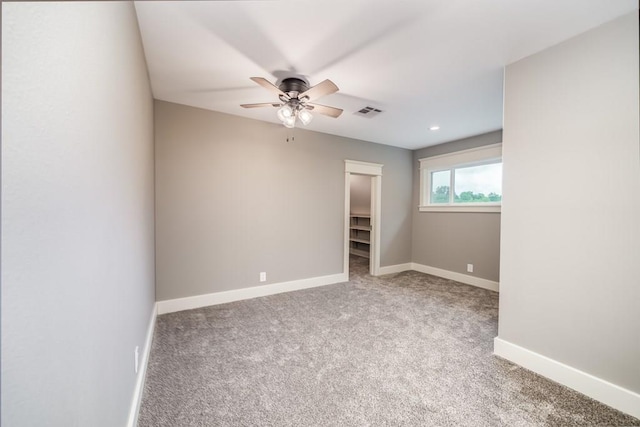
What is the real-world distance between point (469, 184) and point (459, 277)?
1.59 meters

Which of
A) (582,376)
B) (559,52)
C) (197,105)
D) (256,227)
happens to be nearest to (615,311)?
(582,376)

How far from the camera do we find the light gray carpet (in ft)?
4.99

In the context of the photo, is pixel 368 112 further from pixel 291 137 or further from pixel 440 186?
pixel 440 186

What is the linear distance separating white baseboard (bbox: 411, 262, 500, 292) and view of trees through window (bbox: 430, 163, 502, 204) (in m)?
1.25

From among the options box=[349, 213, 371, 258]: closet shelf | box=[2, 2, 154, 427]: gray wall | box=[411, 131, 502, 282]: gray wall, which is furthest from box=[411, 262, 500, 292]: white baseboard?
box=[2, 2, 154, 427]: gray wall

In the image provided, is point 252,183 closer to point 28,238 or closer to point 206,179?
point 206,179

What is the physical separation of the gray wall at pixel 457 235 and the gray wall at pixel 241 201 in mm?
1600

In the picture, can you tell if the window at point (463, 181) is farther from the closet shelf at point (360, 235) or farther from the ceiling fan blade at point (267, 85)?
the ceiling fan blade at point (267, 85)

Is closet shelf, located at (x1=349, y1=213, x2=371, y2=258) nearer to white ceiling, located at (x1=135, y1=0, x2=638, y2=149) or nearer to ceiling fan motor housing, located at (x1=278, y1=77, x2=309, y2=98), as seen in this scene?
white ceiling, located at (x1=135, y1=0, x2=638, y2=149)

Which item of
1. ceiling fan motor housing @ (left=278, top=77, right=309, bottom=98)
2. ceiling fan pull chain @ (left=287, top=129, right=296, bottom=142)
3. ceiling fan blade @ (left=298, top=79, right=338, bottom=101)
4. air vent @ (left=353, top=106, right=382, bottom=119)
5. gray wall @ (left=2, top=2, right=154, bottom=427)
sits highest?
air vent @ (left=353, top=106, right=382, bottom=119)

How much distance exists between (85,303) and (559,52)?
2.98 meters

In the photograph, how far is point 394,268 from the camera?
4.93 metres

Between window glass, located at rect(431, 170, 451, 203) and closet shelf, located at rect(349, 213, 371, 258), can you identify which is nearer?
window glass, located at rect(431, 170, 451, 203)

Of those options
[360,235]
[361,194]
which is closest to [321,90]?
[361,194]
